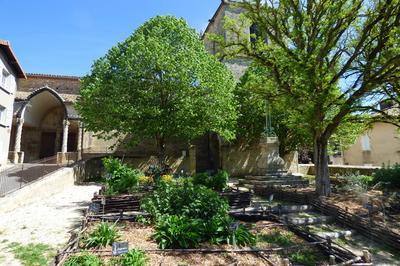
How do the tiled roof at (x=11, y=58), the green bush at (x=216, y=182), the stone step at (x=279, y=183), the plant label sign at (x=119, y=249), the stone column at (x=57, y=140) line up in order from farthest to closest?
the stone column at (x=57, y=140) → the tiled roof at (x=11, y=58) → the stone step at (x=279, y=183) → the green bush at (x=216, y=182) → the plant label sign at (x=119, y=249)

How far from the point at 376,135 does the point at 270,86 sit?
26176 millimetres

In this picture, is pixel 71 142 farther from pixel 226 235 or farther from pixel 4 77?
pixel 226 235

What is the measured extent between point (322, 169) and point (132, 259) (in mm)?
9602

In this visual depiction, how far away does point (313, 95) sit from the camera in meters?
11.0

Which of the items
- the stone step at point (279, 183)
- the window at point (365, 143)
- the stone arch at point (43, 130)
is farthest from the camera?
the window at point (365, 143)

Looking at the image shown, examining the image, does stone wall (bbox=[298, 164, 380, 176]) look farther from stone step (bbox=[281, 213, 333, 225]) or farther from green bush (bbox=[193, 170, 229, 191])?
green bush (bbox=[193, 170, 229, 191])

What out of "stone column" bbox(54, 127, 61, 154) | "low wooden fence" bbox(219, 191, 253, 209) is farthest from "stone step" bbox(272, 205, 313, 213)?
"stone column" bbox(54, 127, 61, 154)

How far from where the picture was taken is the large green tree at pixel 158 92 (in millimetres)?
17078

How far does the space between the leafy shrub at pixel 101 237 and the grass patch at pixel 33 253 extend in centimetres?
91

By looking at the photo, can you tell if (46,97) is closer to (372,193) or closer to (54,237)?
(54,237)

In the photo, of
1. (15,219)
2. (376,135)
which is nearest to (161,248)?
(15,219)

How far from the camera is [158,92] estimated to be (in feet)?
58.1

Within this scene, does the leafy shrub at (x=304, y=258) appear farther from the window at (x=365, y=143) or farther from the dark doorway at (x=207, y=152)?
the window at (x=365, y=143)

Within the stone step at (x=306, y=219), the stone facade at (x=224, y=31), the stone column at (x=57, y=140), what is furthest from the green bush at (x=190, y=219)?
the stone facade at (x=224, y=31)
